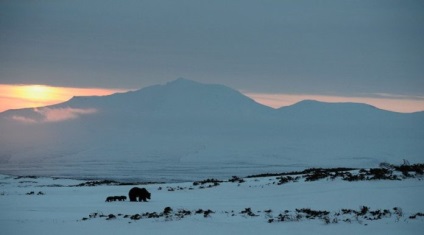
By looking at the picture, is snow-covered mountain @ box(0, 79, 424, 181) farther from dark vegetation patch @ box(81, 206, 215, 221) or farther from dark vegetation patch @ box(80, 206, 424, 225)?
dark vegetation patch @ box(80, 206, 424, 225)

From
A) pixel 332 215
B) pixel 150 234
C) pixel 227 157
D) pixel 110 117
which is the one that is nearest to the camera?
pixel 150 234

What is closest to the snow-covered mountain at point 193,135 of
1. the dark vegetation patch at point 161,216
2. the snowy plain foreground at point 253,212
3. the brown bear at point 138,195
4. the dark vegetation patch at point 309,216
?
the brown bear at point 138,195

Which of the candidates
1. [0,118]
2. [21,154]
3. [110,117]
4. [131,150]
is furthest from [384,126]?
[0,118]

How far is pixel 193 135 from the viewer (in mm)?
120500

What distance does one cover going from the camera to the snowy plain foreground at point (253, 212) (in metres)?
13.0

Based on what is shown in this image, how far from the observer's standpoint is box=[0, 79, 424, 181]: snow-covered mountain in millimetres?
80812

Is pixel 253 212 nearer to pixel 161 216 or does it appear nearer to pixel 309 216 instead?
pixel 309 216

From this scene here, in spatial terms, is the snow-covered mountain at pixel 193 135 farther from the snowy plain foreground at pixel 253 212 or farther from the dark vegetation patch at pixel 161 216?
the dark vegetation patch at pixel 161 216

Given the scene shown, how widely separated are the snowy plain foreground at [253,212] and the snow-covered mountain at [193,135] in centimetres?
4103

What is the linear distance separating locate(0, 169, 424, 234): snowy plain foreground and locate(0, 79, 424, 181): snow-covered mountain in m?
41.0

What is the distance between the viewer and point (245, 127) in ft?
427

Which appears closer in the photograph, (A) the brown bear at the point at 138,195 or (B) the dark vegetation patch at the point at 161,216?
(B) the dark vegetation patch at the point at 161,216

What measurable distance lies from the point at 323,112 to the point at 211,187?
405 ft

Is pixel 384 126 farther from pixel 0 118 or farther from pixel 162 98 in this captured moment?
pixel 0 118
